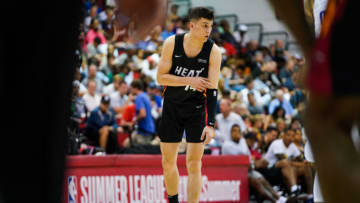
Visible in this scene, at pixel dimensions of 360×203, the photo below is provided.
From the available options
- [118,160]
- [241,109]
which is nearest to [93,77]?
[241,109]

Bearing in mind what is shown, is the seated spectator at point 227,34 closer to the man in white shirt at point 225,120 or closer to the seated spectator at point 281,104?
the seated spectator at point 281,104

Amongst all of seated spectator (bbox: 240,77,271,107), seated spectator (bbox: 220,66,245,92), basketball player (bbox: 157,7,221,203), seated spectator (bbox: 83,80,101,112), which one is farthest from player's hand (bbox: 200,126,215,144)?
seated spectator (bbox: 220,66,245,92)

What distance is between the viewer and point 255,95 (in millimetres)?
17266

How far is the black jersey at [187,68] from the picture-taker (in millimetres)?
6586

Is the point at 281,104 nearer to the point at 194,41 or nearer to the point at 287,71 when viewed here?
the point at 287,71

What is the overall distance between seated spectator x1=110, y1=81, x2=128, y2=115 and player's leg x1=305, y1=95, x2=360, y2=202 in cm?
1091

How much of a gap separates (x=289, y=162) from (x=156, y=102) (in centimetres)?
374

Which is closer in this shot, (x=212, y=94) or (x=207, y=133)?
(x=207, y=133)

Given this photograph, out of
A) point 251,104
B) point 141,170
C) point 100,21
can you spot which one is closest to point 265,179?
point 141,170

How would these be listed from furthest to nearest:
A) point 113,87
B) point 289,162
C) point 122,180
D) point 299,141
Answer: point 113,87, point 299,141, point 289,162, point 122,180

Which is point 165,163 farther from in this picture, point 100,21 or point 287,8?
point 100,21

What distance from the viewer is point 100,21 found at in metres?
16.1

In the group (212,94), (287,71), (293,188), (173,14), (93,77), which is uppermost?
(173,14)

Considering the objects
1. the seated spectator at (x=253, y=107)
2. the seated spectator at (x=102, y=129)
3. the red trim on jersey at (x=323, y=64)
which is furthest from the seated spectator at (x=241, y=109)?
the red trim on jersey at (x=323, y=64)
